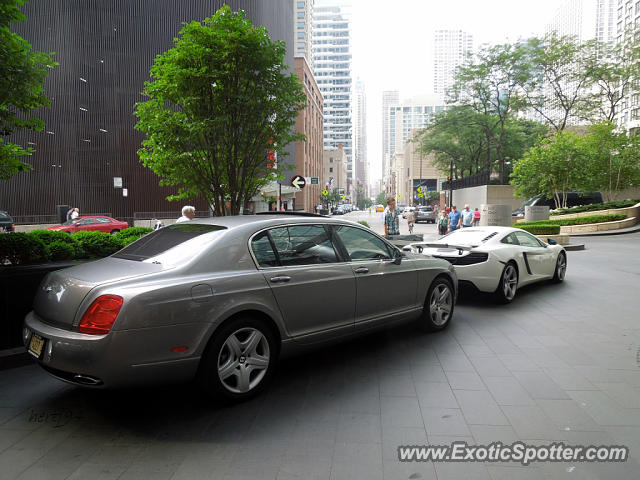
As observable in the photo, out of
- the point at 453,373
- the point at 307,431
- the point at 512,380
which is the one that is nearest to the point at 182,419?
the point at 307,431

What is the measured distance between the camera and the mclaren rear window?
13.2ft

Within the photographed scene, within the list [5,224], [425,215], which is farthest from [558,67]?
[5,224]

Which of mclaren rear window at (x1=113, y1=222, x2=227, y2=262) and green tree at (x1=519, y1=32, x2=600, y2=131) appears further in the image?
green tree at (x1=519, y1=32, x2=600, y2=131)

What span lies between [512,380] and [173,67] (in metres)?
9.59

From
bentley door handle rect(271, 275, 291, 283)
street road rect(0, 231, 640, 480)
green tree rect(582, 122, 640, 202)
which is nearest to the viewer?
street road rect(0, 231, 640, 480)

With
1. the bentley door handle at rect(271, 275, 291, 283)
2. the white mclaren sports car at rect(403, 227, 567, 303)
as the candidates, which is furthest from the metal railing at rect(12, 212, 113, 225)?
the bentley door handle at rect(271, 275, 291, 283)

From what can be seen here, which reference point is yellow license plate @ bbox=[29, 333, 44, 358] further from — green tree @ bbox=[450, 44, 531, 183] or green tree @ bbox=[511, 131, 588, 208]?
green tree @ bbox=[450, 44, 531, 183]

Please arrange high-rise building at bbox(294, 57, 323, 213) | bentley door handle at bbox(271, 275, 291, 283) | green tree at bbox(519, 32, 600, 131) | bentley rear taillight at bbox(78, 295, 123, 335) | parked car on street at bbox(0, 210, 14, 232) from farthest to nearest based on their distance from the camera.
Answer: high-rise building at bbox(294, 57, 323, 213) < green tree at bbox(519, 32, 600, 131) < parked car on street at bbox(0, 210, 14, 232) < bentley door handle at bbox(271, 275, 291, 283) < bentley rear taillight at bbox(78, 295, 123, 335)

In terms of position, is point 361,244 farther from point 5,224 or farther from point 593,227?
point 593,227

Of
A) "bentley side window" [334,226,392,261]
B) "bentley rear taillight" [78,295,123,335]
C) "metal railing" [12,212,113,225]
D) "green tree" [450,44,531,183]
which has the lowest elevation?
"metal railing" [12,212,113,225]

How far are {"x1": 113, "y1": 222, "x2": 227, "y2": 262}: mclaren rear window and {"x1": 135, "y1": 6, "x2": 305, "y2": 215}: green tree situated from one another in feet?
21.3

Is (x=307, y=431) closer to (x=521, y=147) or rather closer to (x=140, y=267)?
(x=140, y=267)

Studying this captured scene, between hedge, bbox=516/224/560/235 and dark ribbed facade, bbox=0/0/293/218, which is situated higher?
dark ribbed facade, bbox=0/0/293/218

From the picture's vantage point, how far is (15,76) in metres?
5.75
